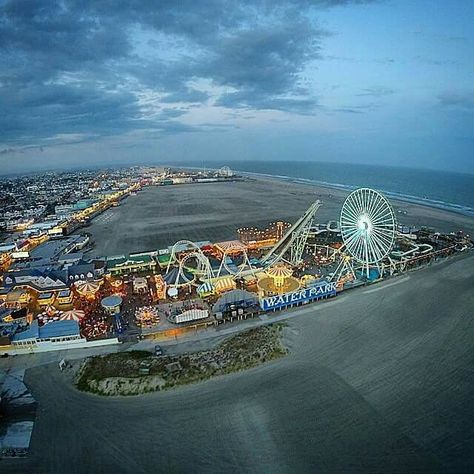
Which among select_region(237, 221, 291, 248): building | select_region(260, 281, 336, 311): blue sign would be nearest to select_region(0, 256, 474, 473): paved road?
select_region(260, 281, 336, 311): blue sign

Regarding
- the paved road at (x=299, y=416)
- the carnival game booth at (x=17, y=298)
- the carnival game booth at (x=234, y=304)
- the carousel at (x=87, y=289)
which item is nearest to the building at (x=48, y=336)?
the paved road at (x=299, y=416)

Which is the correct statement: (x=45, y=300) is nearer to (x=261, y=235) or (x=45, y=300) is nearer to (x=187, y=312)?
(x=187, y=312)

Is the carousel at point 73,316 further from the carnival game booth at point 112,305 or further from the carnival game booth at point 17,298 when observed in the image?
the carnival game booth at point 17,298

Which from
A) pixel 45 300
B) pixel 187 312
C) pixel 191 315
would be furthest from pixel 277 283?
pixel 45 300

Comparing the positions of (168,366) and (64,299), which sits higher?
(64,299)

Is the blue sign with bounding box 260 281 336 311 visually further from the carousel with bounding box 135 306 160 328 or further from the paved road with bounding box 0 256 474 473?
the carousel with bounding box 135 306 160 328

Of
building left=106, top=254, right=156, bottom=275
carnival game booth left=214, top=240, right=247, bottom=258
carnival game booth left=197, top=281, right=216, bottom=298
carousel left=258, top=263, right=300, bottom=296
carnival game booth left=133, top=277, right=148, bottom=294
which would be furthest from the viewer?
carnival game booth left=214, top=240, right=247, bottom=258

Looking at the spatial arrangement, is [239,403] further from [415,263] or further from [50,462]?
[415,263]
